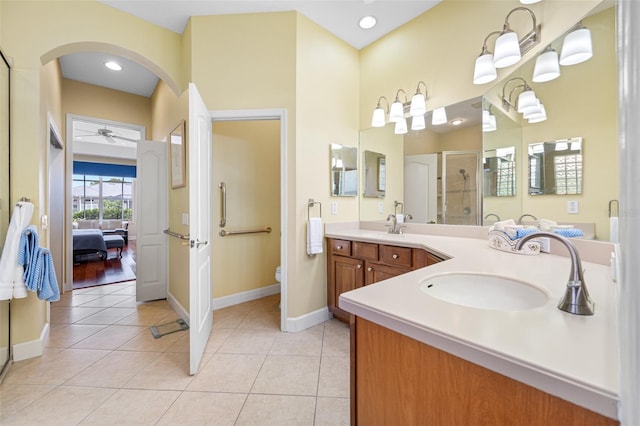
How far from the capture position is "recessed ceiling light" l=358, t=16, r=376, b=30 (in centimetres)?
246

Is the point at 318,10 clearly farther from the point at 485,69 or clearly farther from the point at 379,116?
the point at 485,69

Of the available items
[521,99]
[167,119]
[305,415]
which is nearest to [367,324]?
[305,415]

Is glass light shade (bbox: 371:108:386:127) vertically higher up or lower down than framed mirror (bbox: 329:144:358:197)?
higher up

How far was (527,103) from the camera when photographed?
1.58m

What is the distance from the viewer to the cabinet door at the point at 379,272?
208cm

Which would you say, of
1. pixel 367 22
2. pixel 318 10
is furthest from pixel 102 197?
pixel 367 22

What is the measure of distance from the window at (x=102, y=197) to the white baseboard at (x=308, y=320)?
9028mm

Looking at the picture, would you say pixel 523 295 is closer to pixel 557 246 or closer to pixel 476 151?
pixel 557 246

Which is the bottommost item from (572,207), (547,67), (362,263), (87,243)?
(87,243)

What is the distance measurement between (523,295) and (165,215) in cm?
347

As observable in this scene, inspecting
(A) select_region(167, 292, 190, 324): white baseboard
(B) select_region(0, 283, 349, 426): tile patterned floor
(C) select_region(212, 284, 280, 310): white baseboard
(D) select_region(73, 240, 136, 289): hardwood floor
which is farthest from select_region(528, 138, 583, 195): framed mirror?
(D) select_region(73, 240, 136, 289): hardwood floor

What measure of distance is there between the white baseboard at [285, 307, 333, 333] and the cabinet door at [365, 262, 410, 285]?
2.11ft

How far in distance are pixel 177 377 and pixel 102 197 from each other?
30.7 ft

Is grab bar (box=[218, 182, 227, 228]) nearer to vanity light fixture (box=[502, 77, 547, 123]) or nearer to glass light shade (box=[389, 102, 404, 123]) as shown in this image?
glass light shade (box=[389, 102, 404, 123])
